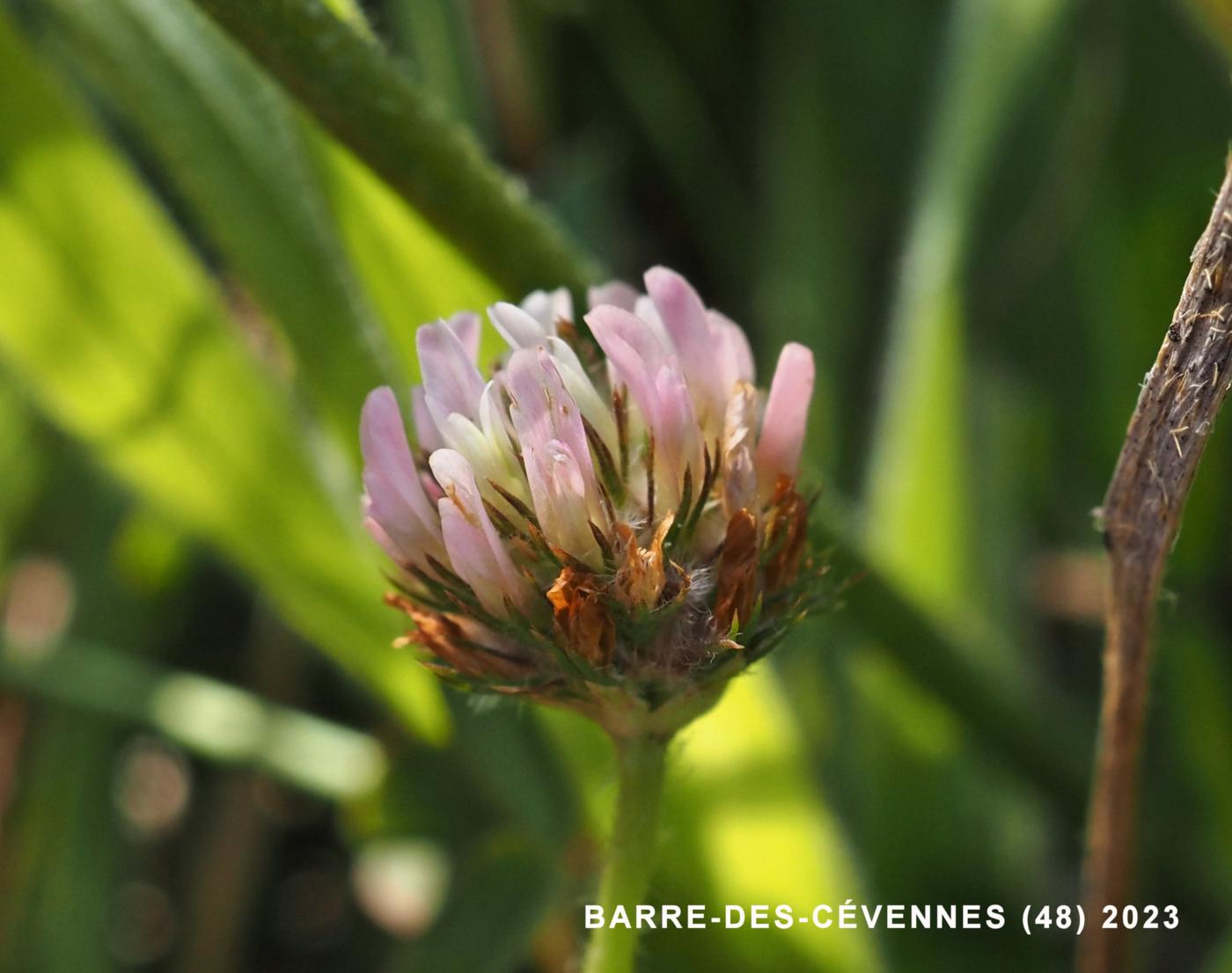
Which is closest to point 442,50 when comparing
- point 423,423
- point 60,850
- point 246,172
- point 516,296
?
point 246,172

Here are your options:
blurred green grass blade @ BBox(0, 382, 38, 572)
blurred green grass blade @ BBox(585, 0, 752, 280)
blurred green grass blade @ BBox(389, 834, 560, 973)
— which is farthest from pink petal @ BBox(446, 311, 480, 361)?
blurred green grass blade @ BBox(585, 0, 752, 280)

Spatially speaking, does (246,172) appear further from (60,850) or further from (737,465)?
(60,850)

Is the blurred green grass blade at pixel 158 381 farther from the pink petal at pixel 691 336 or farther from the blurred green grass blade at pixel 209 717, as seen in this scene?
the pink petal at pixel 691 336

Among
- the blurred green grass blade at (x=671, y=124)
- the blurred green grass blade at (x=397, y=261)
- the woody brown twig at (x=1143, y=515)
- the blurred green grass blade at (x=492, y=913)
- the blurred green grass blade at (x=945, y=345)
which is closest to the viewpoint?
the woody brown twig at (x=1143, y=515)

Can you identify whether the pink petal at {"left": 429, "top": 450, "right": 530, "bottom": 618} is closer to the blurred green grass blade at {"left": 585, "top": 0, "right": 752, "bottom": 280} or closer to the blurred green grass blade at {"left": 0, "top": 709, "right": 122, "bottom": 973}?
the blurred green grass blade at {"left": 0, "top": 709, "right": 122, "bottom": 973}

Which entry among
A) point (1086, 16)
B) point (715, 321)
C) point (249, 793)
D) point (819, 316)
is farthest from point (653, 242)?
point (715, 321)

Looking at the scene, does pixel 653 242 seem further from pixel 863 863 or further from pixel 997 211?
pixel 863 863

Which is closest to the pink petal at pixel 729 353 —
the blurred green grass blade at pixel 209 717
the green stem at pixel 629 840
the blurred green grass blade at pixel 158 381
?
the green stem at pixel 629 840
